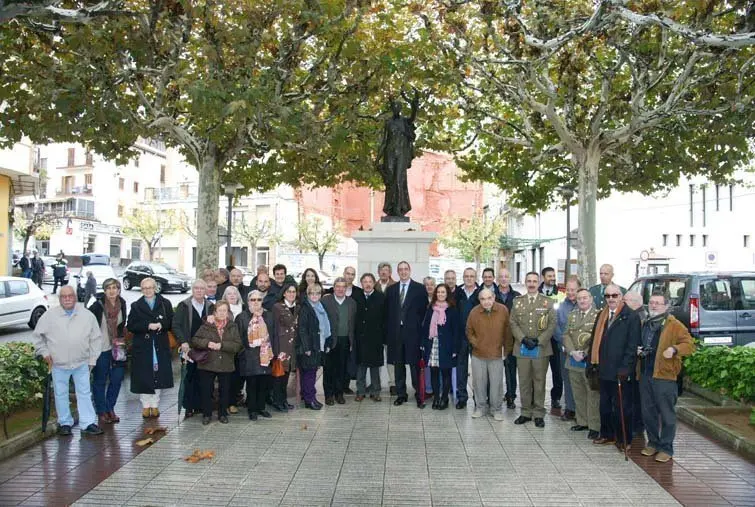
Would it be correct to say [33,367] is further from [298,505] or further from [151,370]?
[298,505]

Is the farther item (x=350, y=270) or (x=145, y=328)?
(x=350, y=270)

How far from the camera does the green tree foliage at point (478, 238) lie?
51438mm

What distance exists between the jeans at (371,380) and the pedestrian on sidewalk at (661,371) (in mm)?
3599

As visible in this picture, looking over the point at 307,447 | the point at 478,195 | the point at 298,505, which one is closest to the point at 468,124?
the point at 307,447

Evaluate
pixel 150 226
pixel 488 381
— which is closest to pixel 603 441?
pixel 488 381

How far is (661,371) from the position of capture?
624 cm

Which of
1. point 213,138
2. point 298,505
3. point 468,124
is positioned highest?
point 468,124

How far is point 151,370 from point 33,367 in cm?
134

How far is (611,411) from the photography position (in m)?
6.82

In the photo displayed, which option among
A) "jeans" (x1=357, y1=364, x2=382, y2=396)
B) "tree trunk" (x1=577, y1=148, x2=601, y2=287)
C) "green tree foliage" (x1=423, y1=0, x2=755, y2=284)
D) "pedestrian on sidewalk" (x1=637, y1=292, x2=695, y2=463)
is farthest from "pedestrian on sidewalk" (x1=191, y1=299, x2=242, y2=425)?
"tree trunk" (x1=577, y1=148, x2=601, y2=287)

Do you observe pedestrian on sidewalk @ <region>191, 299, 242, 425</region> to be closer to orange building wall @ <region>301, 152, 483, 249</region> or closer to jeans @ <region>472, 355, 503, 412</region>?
jeans @ <region>472, 355, 503, 412</region>

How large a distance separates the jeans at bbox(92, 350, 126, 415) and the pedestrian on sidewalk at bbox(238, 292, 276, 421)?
1397 mm

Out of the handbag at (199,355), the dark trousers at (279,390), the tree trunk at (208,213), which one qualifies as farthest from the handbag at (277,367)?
the tree trunk at (208,213)

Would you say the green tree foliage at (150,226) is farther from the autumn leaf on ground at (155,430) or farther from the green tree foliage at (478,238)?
the autumn leaf on ground at (155,430)
